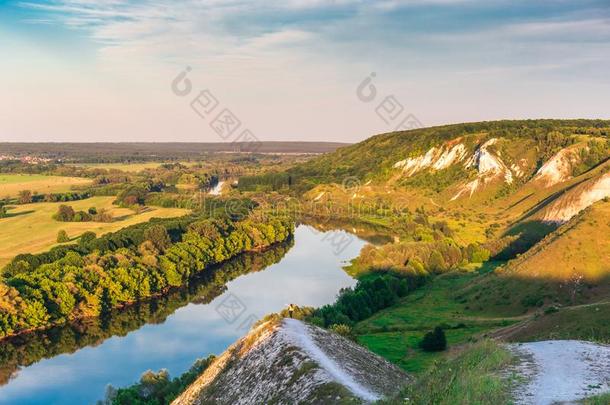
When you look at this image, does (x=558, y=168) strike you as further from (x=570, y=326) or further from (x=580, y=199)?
Answer: (x=570, y=326)

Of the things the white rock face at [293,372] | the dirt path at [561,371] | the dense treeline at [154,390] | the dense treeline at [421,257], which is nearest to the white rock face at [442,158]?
the dense treeline at [421,257]

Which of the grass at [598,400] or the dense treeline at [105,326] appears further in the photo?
the dense treeline at [105,326]

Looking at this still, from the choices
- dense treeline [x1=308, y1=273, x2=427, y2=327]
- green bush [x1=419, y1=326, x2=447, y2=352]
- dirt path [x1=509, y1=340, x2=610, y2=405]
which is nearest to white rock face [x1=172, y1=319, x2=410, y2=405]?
dirt path [x1=509, y1=340, x2=610, y2=405]

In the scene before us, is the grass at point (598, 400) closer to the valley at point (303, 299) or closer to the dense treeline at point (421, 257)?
the valley at point (303, 299)

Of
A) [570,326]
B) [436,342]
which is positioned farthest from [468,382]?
[436,342]

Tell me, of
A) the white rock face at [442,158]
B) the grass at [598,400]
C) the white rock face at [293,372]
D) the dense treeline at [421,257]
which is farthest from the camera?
the white rock face at [442,158]

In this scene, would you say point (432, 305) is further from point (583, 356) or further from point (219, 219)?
point (219, 219)

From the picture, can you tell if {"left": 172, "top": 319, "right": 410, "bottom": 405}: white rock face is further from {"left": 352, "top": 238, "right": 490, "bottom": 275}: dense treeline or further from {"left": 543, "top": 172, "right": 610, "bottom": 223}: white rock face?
{"left": 543, "top": 172, "right": 610, "bottom": 223}: white rock face
